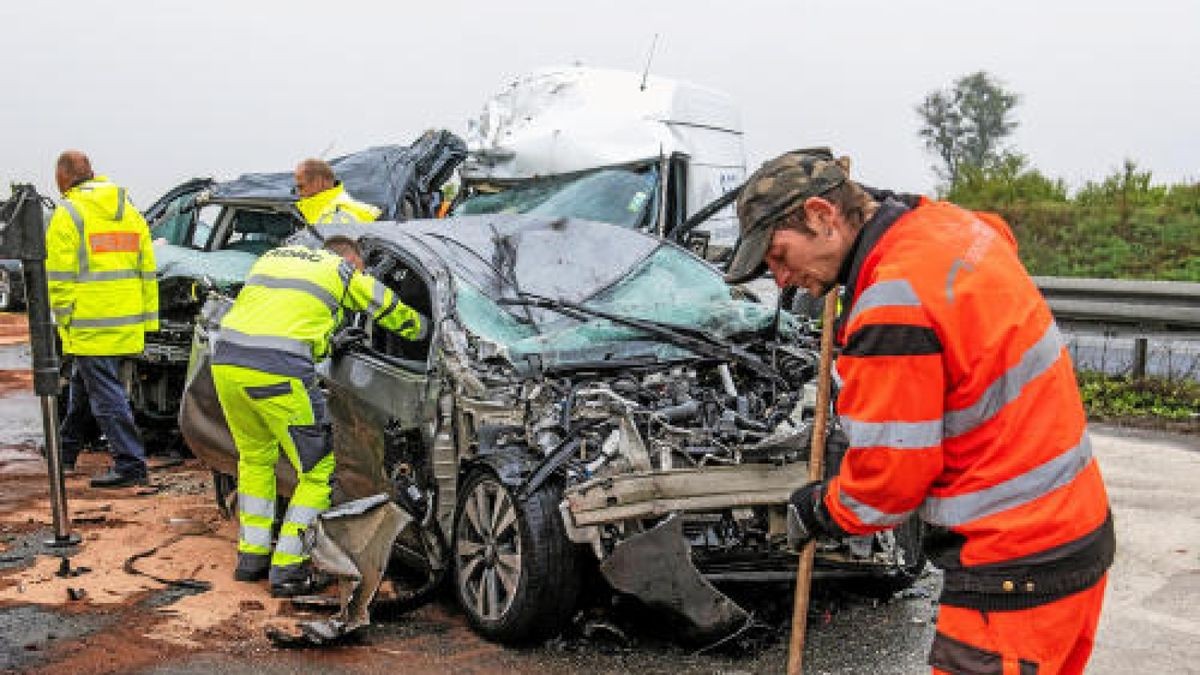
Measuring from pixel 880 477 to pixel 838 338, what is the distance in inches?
13.0

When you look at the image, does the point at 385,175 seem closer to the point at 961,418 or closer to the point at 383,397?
the point at 383,397

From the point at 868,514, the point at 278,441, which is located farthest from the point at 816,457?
the point at 278,441

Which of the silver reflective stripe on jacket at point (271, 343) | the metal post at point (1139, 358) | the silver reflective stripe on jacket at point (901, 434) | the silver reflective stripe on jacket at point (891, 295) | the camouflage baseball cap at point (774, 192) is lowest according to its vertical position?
the metal post at point (1139, 358)

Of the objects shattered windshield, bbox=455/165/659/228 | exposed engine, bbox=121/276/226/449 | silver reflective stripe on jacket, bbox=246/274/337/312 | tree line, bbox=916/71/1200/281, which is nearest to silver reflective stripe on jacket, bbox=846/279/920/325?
silver reflective stripe on jacket, bbox=246/274/337/312

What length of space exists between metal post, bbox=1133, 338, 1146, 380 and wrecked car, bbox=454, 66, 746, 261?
3.27 m

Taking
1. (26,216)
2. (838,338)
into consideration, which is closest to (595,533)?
(838,338)

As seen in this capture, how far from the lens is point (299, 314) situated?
18.6ft

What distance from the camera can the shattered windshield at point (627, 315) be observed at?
5.48 meters

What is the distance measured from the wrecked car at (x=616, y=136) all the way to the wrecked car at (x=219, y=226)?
443 millimetres

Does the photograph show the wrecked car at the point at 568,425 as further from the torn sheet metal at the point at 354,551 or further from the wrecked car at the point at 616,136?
the wrecked car at the point at 616,136

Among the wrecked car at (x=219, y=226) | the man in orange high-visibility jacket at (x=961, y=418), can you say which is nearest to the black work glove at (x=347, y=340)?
the wrecked car at (x=219, y=226)

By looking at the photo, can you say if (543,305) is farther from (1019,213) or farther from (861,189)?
(1019,213)

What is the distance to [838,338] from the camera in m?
2.62

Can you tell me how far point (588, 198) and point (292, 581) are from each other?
12.4 feet
